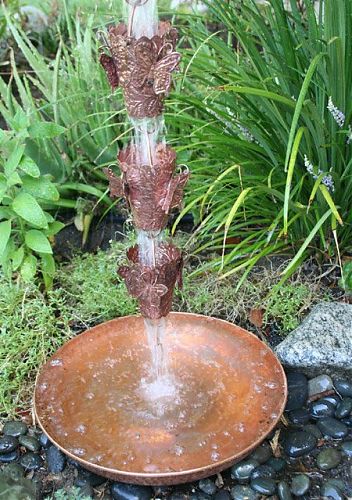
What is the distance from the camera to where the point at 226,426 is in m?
2.00

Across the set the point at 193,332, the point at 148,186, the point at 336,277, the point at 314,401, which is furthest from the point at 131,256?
the point at 336,277

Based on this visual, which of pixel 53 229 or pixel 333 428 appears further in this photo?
pixel 53 229

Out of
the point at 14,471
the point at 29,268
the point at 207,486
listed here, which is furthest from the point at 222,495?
the point at 29,268

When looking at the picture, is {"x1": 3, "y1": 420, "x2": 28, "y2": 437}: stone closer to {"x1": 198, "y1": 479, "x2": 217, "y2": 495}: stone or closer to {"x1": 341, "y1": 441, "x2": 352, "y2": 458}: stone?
{"x1": 198, "y1": 479, "x2": 217, "y2": 495}: stone

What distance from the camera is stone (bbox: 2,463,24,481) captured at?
2021 mm

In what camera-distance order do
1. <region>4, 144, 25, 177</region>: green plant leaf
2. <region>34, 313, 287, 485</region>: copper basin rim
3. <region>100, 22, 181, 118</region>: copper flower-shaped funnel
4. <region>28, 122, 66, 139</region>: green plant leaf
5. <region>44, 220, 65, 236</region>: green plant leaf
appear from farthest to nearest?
1. <region>44, 220, 65, 236</region>: green plant leaf
2. <region>28, 122, 66, 139</region>: green plant leaf
3. <region>4, 144, 25, 177</region>: green plant leaf
4. <region>34, 313, 287, 485</region>: copper basin rim
5. <region>100, 22, 181, 118</region>: copper flower-shaped funnel

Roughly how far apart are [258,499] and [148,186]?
94 cm

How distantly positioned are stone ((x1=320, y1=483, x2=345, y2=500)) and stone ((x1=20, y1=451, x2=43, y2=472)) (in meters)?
0.86

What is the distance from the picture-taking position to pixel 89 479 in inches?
79.3

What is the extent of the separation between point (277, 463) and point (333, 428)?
24cm

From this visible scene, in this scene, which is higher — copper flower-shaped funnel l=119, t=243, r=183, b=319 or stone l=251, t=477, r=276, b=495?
copper flower-shaped funnel l=119, t=243, r=183, b=319

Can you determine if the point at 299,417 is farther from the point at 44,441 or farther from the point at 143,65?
the point at 143,65

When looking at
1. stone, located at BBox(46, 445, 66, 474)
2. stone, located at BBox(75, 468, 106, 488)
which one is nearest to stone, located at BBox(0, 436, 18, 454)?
stone, located at BBox(46, 445, 66, 474)

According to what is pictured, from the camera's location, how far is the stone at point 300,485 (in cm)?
193
